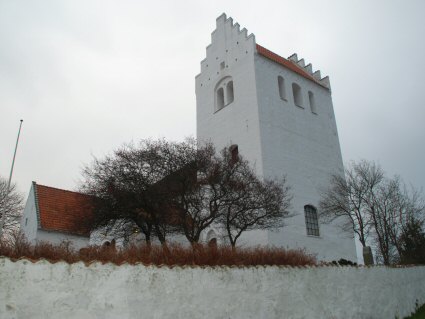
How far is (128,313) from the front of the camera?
6.67 m

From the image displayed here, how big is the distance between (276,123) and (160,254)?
49.6ft

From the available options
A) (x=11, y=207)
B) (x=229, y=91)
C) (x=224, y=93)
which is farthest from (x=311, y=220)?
(x=11, y=207)

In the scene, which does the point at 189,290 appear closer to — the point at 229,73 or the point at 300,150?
the point at 300,150

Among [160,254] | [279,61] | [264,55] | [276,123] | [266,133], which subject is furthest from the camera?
[279,61]

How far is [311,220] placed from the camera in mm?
21250

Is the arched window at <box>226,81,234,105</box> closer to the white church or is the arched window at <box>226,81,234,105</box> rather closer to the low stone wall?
the white church

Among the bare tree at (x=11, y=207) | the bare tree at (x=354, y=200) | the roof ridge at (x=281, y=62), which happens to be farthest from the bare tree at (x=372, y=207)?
the bare tree at (x=11, y=207)

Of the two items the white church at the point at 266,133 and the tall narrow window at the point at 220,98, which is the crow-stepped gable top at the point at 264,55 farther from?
the tall narrow window at the point at 220,98

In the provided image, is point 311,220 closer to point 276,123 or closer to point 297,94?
point 276,123

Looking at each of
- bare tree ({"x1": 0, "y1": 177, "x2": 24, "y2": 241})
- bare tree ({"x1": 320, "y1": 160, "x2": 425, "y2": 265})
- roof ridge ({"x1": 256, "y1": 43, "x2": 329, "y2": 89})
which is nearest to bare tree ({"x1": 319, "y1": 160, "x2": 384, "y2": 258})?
bare tree ({"x1": 320, "y1": 160, "x2": 425, "y2": 265})

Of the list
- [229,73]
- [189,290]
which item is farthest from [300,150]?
[189,290]

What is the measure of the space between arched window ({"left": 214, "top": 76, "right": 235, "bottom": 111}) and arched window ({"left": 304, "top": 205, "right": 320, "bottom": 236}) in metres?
8.59

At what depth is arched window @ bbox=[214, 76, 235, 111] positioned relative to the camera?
81.6 ft

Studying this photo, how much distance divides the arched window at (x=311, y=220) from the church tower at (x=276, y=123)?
58mm
